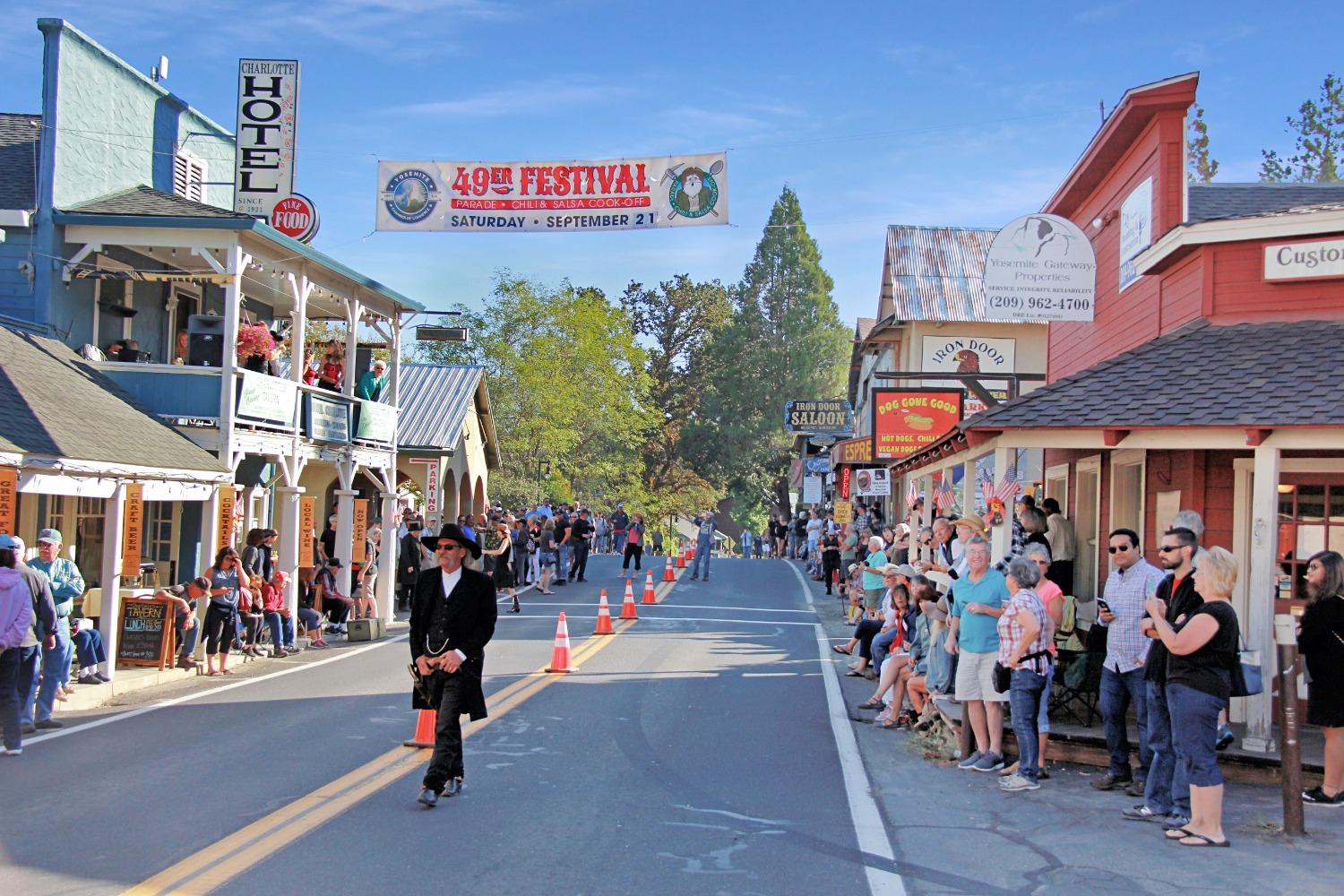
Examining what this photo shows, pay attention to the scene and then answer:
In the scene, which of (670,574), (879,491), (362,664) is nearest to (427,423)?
(670,574)

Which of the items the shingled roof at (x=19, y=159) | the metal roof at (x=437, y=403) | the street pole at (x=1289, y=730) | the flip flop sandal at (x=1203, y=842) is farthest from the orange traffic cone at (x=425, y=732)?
the metal roof at (x=437, y=403)

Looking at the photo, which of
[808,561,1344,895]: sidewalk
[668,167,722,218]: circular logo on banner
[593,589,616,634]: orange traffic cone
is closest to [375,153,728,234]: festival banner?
[668,167,722,218]: circular logo on banner

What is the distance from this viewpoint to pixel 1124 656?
8.77 m

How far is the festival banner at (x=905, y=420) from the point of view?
21.6 meters

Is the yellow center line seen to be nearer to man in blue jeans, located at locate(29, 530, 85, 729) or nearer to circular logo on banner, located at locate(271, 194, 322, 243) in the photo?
man in blue jeans, located at locate(29, 530, 85, 729)

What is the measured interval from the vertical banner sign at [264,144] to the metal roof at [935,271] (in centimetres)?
1589

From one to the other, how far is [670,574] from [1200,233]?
20590 millimetres

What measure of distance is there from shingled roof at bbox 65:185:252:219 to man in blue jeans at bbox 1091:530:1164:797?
40.5 feet

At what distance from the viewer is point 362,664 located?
15.7 m

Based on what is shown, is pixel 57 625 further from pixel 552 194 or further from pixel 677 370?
pixel 677 370

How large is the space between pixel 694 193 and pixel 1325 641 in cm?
1147

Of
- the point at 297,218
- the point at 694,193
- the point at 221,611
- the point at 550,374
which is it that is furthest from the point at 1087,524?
the point at 550,374

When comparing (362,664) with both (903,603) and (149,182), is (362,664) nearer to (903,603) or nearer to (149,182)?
(903,603)

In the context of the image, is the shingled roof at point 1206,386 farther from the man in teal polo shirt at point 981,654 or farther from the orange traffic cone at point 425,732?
the orange traffic cone at point 425,732
